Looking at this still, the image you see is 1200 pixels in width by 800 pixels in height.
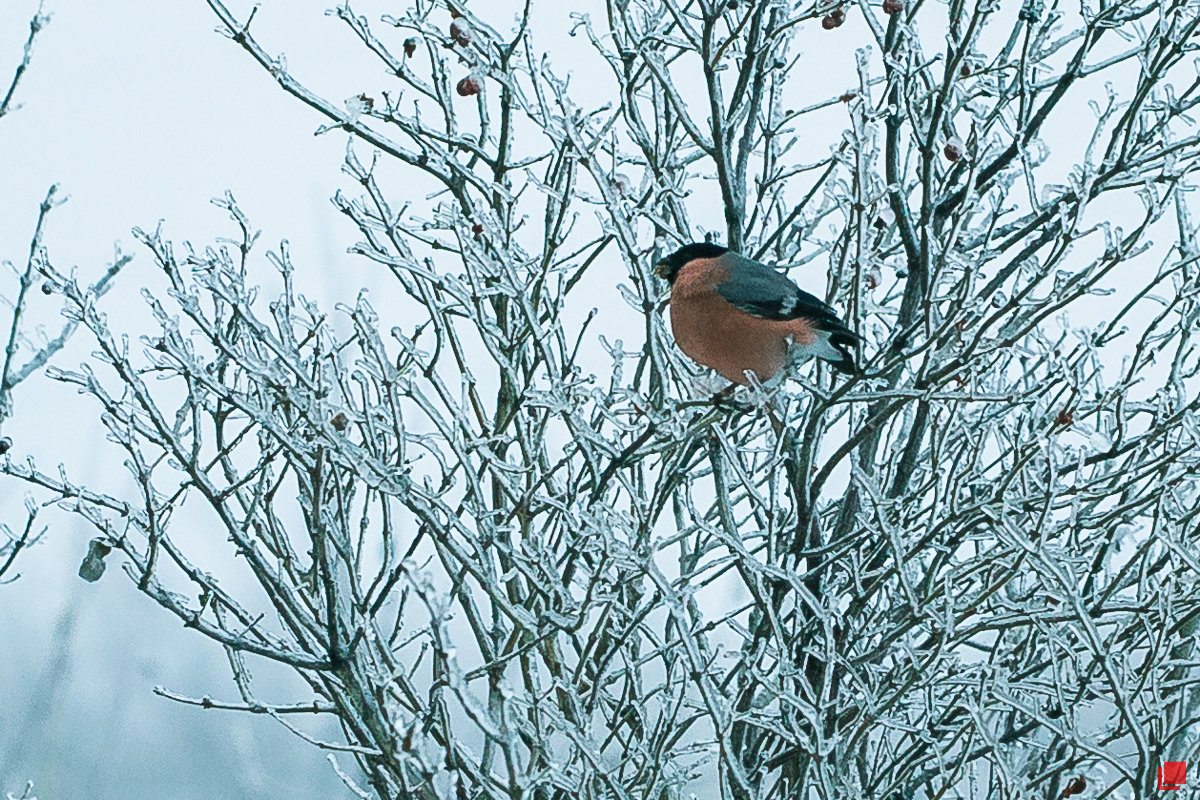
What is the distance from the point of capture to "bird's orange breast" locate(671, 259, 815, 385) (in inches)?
114

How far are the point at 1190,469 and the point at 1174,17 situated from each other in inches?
33.7

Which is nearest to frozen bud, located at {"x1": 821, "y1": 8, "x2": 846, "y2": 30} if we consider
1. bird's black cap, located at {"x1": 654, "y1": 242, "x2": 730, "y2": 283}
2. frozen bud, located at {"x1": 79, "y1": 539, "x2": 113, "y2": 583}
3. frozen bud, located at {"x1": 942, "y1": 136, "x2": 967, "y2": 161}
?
frozen bud, located at {"x1": 942, "y1": 136, "x2": 967, "y2": 161}

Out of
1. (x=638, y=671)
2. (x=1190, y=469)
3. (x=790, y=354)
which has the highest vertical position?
(x=790, y=354)

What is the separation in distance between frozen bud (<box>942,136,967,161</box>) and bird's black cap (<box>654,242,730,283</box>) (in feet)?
1.72

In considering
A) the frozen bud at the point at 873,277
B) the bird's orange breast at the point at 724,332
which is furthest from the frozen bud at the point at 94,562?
the frozen bud at the point at 873,277

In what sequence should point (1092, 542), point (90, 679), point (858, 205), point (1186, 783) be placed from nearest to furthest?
1. point (858, 205)
2. point (1186, 783)
3. point (1092, 542)
4. point (90, 679)

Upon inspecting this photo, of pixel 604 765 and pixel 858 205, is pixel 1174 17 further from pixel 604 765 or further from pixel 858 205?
pixel 604 765

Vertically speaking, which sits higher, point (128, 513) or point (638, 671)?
point (128, 513)

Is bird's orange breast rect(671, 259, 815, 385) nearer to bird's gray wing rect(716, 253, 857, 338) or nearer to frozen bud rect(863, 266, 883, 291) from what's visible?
bird's gray wing rect(716, 253, 857, 338)

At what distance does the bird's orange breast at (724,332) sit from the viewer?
9.53 ft

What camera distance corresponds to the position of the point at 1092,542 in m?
2.81

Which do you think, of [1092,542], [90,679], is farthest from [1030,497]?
[90,679]

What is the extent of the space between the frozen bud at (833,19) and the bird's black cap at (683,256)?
1.93 ft

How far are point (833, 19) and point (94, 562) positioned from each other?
206 cm
